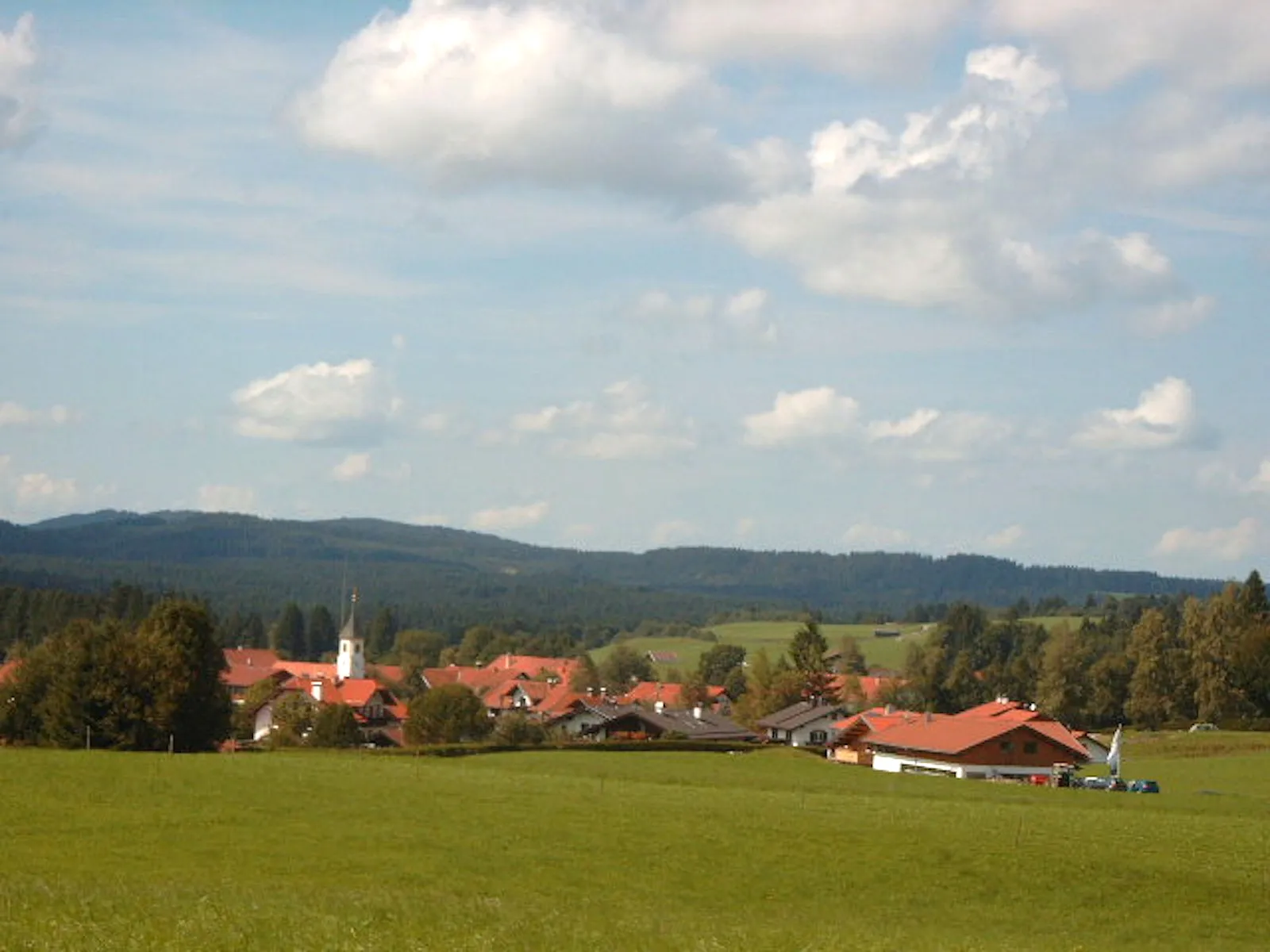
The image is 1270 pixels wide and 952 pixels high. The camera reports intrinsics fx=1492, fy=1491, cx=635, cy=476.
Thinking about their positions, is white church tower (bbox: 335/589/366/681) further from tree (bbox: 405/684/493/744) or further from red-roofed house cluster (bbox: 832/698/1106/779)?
red-roofed house cluster (bbox: 832/698/1106/779)

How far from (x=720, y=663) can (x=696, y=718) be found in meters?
61.3

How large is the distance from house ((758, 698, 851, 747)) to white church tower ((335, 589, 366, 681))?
55.6 metres

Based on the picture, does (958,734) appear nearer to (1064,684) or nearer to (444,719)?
(444,719)

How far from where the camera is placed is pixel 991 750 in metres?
87.1

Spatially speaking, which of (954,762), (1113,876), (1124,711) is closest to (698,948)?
(1113,876)

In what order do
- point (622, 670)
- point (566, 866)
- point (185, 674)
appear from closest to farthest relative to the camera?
point (566, 866) → point (185, 674) → point (622, 670)

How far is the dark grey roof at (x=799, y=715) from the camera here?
119562mm

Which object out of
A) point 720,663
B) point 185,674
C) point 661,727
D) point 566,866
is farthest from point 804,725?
point 566,866

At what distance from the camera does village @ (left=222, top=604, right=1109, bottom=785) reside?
8756 cm

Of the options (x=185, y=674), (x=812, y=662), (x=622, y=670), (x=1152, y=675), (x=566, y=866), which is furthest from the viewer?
(x=622, y=670)

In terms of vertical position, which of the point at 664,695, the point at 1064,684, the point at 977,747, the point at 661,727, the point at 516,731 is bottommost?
the point at 664,695

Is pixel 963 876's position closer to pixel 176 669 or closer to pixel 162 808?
pixel 162 808

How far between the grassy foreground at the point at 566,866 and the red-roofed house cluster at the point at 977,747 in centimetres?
3246

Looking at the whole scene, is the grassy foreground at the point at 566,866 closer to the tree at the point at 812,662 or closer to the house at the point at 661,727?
the house at the point at 661,727
